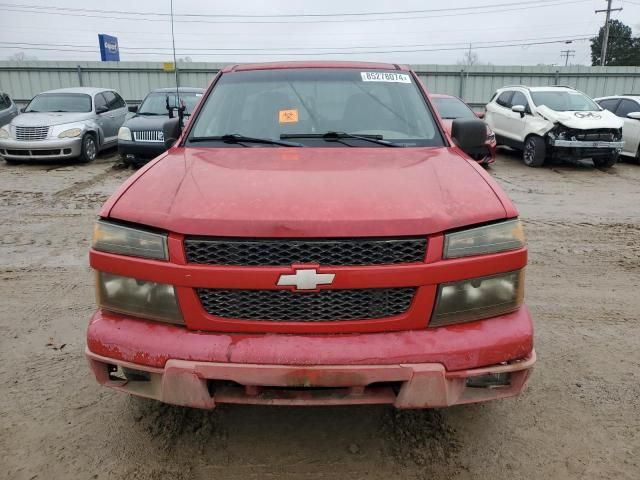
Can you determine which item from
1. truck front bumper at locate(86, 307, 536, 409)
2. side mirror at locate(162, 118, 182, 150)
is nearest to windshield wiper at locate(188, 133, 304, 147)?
side mirror at locate(162, 118, 182, 150)

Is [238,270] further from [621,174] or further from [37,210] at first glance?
[621,174]

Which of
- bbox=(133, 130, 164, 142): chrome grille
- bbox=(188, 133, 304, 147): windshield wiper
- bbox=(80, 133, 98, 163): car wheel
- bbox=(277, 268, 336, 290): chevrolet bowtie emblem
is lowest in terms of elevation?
bbox=(80, 133, 98, 163): car wheel

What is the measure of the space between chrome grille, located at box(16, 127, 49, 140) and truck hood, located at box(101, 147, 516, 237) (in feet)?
30.0

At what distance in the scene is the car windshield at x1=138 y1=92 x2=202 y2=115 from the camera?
10828 millimetres

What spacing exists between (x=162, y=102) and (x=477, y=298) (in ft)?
34.1

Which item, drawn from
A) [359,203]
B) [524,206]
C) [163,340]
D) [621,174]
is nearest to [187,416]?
[163,340]

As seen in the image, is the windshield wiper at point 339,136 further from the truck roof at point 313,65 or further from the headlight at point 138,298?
the headlight at point 138,298

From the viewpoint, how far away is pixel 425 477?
7.13ft

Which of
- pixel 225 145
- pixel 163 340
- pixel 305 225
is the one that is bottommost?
pixel 163 340

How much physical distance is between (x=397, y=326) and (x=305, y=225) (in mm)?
539

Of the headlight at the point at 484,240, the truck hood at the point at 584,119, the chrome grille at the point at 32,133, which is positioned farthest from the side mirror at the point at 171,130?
the truck hood at the point at 584,119

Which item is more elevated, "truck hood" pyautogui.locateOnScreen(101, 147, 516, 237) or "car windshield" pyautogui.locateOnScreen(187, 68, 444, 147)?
"car windshield" pyautogui.locateOnScreen(187, 68, 444, 147)

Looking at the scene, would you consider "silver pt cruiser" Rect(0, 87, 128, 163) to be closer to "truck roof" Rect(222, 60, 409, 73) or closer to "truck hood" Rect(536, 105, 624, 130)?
"truck roof" Rect(222, 60, 409, 73)

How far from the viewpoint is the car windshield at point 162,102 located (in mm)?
10828
